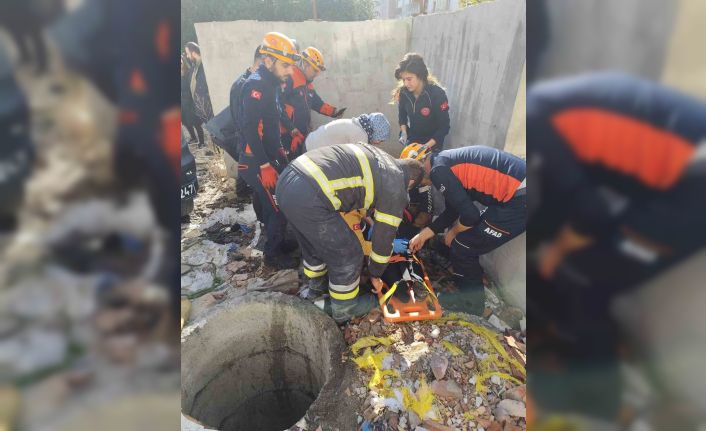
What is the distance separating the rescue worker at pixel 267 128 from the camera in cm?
370

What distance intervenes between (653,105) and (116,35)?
724 mm

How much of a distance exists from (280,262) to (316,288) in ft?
2.55

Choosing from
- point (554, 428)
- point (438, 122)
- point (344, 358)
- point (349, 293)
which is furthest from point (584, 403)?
point (438, 122)

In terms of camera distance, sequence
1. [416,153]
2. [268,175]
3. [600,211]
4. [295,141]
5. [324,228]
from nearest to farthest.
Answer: [600,211]
[324,228]
[416,153]
[268,175]
[295,141]

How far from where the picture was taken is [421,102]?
176 inches

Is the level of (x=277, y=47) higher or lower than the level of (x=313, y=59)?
higher

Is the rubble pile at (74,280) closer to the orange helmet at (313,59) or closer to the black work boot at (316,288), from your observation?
the black work boot at (316,288)

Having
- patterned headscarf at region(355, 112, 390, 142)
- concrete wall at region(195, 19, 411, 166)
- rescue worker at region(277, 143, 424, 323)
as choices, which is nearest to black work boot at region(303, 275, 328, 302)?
rescue worker at region(277, 143, 424, 323)

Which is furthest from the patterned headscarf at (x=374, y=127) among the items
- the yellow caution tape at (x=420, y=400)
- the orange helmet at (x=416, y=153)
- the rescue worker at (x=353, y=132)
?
the yellow caution tape at (x=420, y=400)

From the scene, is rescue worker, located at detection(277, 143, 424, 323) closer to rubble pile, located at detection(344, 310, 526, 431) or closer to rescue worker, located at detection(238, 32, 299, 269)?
rubble pile, located at detection(344, 310, 526, 431)

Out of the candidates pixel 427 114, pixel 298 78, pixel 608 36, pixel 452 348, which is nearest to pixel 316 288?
pixel 452 348

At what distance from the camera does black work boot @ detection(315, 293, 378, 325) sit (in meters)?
3.03

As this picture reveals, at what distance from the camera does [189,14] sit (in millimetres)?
14273

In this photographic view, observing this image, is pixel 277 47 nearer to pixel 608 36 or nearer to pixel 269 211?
pixel 269 211
